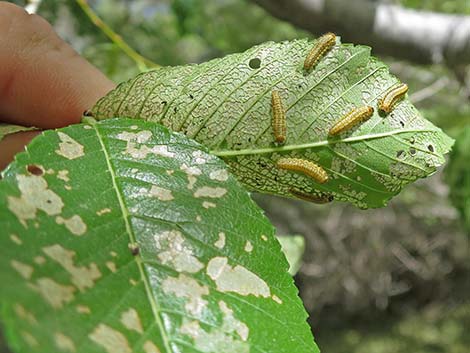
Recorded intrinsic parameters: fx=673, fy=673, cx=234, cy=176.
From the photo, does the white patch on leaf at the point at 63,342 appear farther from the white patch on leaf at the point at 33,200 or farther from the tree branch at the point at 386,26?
the tree branch at the point at 386,26

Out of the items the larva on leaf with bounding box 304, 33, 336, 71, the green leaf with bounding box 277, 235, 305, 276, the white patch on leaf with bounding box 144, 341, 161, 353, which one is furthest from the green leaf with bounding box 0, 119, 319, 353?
the green leaf with bounding box 277, 235, 305, 276

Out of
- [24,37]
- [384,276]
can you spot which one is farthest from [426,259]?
[24,37]

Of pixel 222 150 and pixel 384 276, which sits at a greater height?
pixel 222 150

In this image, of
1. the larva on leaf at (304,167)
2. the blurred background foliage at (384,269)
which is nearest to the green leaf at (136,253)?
the larva on leaf at (304,167)

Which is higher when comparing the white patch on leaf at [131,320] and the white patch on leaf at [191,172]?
the white patch on leaf at [191,172]

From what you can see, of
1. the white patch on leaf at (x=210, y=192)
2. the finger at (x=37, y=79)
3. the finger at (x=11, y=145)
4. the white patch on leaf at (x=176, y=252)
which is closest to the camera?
the white patch on leaf at (x=176, y=252)

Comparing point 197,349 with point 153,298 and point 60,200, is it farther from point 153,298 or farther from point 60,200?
point 60,200

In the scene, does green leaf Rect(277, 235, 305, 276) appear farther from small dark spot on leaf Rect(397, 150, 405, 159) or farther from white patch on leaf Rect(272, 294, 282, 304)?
white patch on leaf Rect(272, 294, 282, 304)
